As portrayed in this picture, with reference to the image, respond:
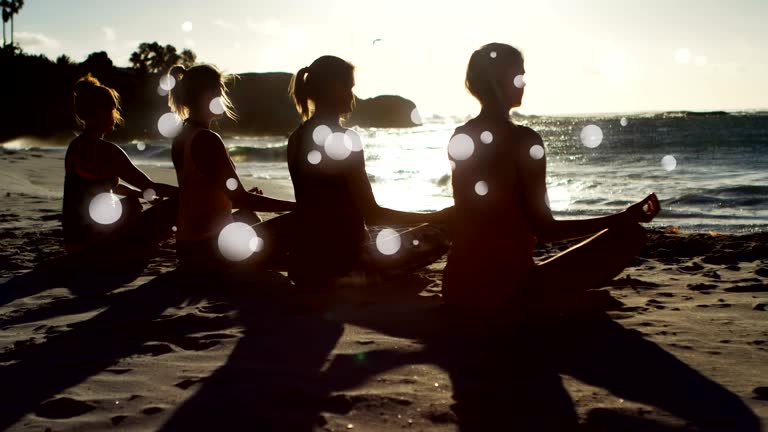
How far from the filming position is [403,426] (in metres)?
2.55

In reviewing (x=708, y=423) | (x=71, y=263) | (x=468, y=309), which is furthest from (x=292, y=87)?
(x=708, y=423)

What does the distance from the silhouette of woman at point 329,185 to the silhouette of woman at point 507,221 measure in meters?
0.45

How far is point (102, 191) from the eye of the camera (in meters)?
5.61

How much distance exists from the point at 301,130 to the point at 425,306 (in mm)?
1347

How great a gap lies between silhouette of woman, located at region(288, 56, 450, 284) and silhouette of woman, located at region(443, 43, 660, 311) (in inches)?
17.6

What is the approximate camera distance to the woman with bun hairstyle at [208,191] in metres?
4.76

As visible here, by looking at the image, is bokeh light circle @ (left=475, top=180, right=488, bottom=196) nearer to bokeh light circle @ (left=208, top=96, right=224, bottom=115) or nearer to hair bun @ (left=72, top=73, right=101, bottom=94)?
bokeh light circle @ (left=208, top=96, right=224, bottom=115)

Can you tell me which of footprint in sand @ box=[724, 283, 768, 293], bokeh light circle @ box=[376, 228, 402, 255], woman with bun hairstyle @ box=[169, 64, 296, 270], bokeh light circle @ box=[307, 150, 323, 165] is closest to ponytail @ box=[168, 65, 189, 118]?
woman with bun hairstyle @ box=[169, 64, 296, 270]

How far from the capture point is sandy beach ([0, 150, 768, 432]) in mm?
2643

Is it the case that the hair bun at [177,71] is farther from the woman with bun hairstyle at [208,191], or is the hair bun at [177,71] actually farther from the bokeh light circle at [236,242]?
the bokeh light circle at [236,242]

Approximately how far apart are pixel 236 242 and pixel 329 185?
1077 mm

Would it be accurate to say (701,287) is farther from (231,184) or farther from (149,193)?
(149,193)

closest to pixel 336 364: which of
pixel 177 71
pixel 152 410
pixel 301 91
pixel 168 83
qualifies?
pixel 152 410

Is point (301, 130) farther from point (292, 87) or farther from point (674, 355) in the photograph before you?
point (674, 355)
